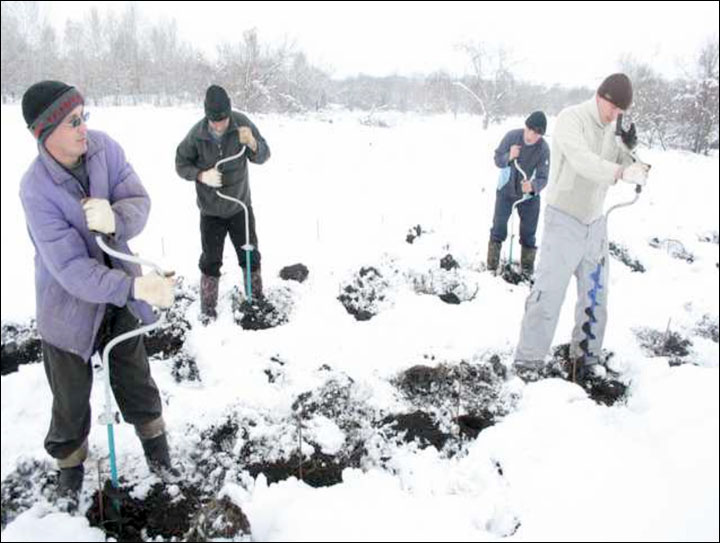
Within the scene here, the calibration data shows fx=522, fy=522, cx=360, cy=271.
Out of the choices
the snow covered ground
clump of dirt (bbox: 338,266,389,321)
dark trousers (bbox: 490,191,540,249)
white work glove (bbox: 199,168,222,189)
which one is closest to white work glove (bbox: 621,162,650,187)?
the snow covered ground

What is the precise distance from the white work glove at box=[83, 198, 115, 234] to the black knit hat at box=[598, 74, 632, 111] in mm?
2960

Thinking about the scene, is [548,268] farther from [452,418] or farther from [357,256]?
[357,256]

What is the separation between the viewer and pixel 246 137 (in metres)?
4.14

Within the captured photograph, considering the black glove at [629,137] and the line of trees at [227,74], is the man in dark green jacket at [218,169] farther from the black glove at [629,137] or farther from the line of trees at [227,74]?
the line of trees at [227,74]

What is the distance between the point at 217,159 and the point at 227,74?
1073 centimetres

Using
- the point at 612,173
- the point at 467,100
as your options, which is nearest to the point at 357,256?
the point at 612,173

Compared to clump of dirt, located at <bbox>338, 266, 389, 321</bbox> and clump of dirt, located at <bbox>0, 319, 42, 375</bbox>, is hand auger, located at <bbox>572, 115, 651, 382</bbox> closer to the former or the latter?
clump of dirt, located at <bbox>338, 266, 389, 321</bbox>

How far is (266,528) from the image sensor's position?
2439mm

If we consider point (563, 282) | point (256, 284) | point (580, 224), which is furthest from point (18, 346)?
point (580, 224)

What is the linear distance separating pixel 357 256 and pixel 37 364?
3299 mm

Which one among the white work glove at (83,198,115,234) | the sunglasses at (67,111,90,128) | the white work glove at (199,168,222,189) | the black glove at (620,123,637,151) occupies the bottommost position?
the white work glove at (199,168,222,189)

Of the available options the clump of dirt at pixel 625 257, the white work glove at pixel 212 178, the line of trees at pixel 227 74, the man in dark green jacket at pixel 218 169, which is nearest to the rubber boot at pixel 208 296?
the man in dark green jacket at pixel 218 169

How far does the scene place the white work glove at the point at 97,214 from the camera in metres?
2.09

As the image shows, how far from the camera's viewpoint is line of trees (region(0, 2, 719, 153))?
1386cm
